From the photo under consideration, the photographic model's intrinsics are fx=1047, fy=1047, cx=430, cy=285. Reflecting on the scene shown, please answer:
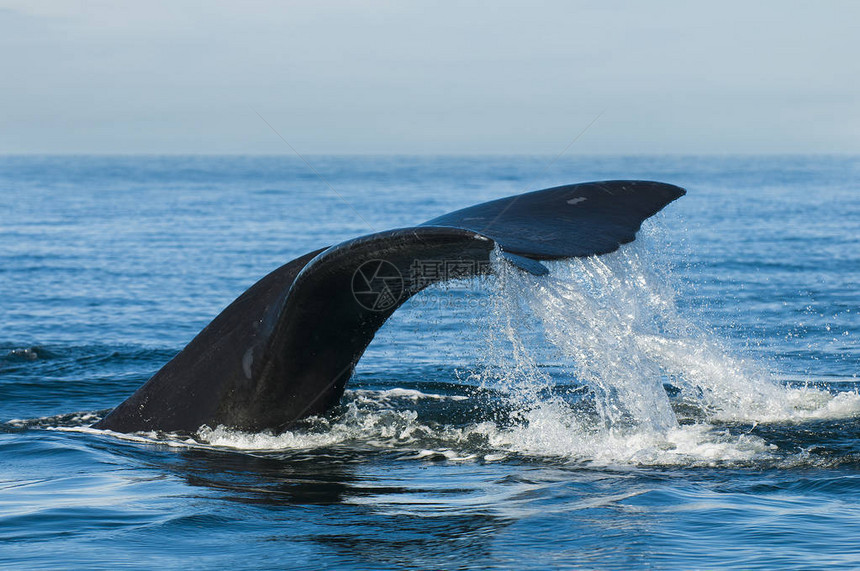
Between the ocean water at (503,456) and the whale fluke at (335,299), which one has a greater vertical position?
the whale fluke at (335,299)

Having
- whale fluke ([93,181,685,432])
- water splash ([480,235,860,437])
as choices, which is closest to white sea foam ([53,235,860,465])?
water splash ([480,235,860,437])

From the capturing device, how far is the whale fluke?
4.53 m

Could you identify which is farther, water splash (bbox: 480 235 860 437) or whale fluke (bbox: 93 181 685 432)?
water splash (bbox: 480 235 860 437)

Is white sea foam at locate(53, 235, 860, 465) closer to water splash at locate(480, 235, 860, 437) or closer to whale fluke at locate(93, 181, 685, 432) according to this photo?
water splash at locate(480, 235, 860, 437)

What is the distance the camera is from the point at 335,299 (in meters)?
5.17

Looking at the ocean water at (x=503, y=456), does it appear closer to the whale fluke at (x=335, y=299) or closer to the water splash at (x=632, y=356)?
the water splash at (x=632, y=356)

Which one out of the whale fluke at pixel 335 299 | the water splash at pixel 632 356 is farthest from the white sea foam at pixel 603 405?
the whale fluke at pixel 335 299

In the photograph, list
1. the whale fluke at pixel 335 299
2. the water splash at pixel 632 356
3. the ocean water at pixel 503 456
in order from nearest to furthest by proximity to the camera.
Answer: the ocean water at pixel 503 456 → the whale fluke at pixel 335 299 → the water splash at pixel 632 356

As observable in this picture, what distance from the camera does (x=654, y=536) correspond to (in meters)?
4.25

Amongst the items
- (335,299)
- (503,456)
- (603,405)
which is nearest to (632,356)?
(503,456)

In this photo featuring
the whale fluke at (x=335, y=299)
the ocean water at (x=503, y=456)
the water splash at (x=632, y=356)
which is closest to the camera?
the ocean water at (x=503, y=456)

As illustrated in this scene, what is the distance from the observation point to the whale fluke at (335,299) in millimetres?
4531

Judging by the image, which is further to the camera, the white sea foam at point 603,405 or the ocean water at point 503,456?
the white sea foam at point 603,405

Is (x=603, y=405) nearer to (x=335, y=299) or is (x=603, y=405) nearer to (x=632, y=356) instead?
(x=632, y=356)
